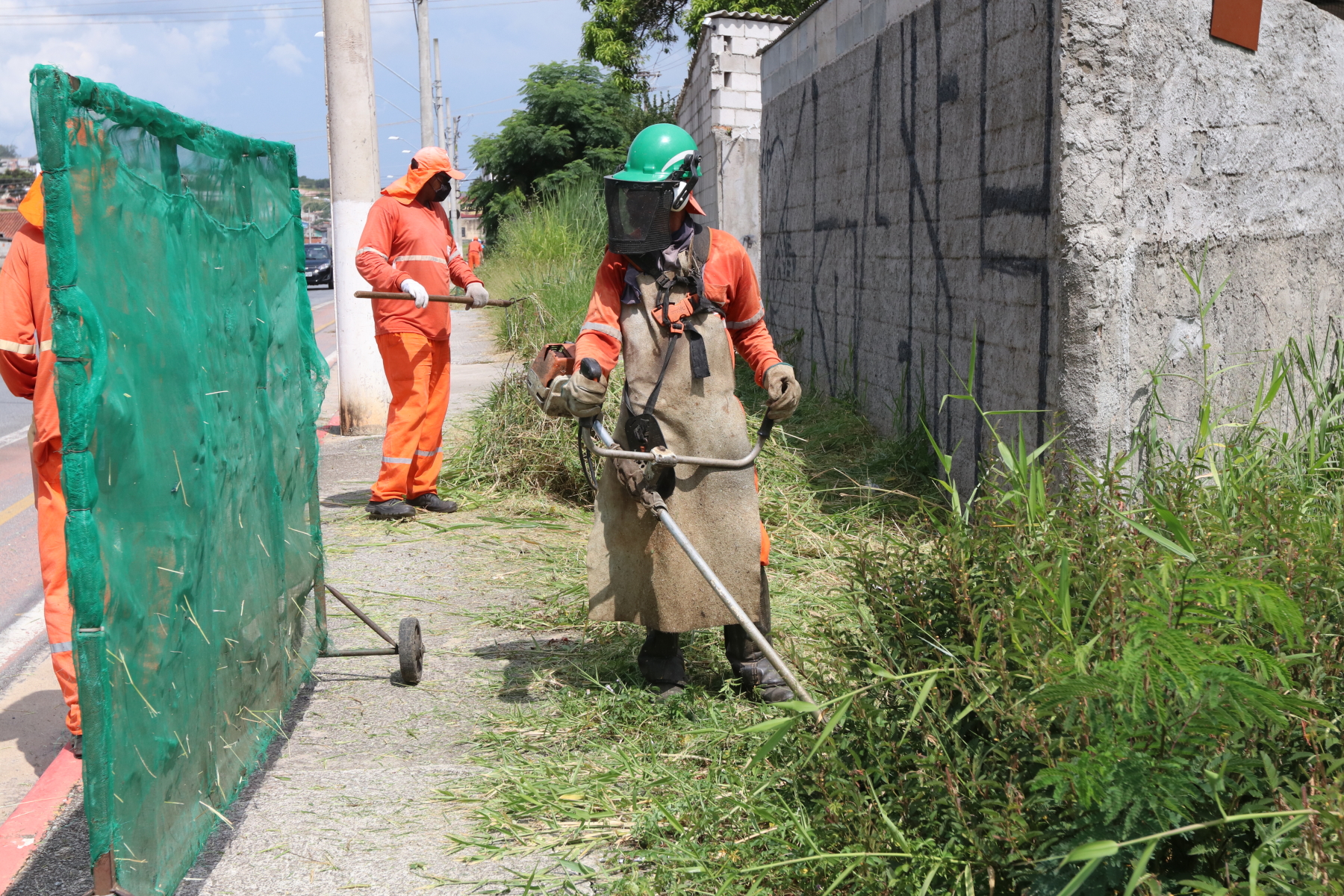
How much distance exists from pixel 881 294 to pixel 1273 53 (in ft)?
8.63

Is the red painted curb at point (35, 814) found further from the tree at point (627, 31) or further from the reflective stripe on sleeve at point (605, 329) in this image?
the tree at point (627, 31)

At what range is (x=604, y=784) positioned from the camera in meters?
3.25

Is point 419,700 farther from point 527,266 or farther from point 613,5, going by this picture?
point 613,5

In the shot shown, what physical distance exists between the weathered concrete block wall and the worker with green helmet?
5.11 feet

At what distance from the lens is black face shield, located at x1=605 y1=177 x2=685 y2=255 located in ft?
11.6

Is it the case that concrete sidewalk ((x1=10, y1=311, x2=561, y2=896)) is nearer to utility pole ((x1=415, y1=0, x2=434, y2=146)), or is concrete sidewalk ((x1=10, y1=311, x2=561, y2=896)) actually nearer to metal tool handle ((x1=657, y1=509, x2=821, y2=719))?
metal tool handle ((x1=657, y1=509, x2=821, y2=719))

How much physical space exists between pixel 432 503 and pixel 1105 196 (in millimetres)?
3995

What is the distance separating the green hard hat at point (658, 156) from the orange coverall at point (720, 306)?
0.23 metres

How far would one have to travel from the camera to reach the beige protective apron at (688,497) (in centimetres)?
371

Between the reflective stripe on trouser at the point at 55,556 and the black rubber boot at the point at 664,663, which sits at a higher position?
the reflective stripe on trouser at the point at 55,556

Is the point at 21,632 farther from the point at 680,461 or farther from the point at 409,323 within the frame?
the point at 680,461

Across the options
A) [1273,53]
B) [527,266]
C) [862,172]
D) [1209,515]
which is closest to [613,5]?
[527,266]

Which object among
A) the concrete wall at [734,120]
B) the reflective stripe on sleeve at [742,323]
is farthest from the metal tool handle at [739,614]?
the concrete wall at [734,120]

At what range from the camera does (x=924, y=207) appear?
6.18 metres
